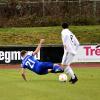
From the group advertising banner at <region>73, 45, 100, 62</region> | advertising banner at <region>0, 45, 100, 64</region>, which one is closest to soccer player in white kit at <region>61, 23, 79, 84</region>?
advertising banner at <region>0, 45, 100, 64</region>

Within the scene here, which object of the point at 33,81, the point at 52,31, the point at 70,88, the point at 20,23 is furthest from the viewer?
the point at 20,23

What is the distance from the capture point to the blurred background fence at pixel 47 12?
126 ft

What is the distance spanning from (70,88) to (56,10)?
23.6m

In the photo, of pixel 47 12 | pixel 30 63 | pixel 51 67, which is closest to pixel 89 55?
pixel 51 67

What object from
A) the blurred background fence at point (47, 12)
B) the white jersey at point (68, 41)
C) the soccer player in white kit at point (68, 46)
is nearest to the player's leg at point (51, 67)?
the soccer player in white kit at point (68, 46)

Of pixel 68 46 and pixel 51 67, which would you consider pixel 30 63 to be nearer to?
pixel 51 67

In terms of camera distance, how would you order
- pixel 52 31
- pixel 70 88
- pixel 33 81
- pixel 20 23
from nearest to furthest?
pixel 70 88 → pixel 33 81 → pixel 52 31 → pixel 20 23

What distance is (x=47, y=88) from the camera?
16656mm

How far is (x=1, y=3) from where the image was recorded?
129ft

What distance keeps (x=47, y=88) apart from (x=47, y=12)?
23318 millimetres

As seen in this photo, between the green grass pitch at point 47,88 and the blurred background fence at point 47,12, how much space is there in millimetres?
17469

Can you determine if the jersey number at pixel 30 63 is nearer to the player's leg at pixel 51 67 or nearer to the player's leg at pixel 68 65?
the player's leg at pixel 51 67

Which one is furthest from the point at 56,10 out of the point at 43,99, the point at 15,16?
the point at 43,99

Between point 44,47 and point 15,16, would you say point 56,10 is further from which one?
point 44,47
